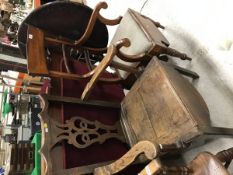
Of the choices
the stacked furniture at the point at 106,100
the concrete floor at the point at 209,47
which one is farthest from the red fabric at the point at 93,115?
the concrete floor at the point at 209,47

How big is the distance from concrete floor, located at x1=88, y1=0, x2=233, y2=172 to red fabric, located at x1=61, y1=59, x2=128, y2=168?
1.57 ft

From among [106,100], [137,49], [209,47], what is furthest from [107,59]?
[209,47]

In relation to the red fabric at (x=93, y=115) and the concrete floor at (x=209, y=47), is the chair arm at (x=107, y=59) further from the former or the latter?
the concrete floor at (x=209, y=47)

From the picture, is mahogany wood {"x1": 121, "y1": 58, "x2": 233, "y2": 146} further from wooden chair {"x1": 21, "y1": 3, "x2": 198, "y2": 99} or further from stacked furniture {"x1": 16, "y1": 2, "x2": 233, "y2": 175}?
wooden chair {"x1": 21, "y1": 3, "x2": 198, "y2": 99}

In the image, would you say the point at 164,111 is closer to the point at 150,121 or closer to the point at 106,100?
the point at 150,121

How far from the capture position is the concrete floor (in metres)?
1.41

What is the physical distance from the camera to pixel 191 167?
78cm

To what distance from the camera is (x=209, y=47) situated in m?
1.57

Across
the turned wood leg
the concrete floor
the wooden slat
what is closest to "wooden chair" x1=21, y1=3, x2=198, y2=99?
the wooden slat

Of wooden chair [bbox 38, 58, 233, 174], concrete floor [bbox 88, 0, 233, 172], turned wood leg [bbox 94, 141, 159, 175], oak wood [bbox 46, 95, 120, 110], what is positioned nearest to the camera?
turned wood leg [bbox 94, 141, 159, 175]

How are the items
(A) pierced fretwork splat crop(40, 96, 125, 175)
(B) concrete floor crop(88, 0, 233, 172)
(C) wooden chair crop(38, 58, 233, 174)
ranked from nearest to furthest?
(C) wooden chair crop(38, 58, 233, 174)
(A) pierced fretwork splat crop(40, 96, 125, 175)
(B) concrete floor crop(88, 0, 233, 172)

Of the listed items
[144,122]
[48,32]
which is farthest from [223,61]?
[48,32]

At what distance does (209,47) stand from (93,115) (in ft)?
2.82

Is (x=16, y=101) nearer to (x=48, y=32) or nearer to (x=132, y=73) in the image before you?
(x=48, y=32)
